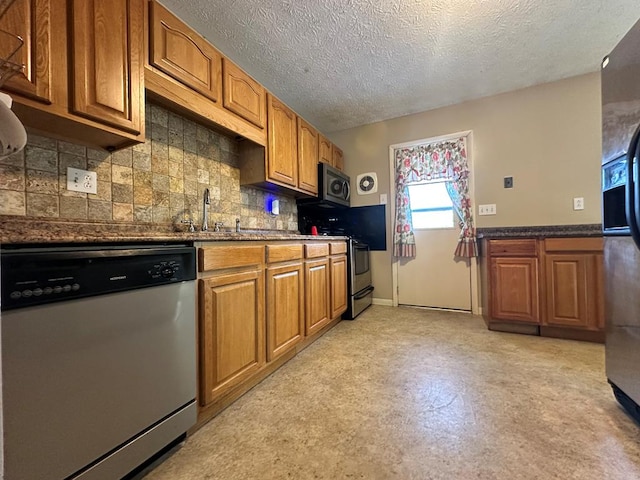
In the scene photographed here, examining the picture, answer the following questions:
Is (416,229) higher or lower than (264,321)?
higher

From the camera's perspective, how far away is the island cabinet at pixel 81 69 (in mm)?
976

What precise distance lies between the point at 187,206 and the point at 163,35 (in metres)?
0.95

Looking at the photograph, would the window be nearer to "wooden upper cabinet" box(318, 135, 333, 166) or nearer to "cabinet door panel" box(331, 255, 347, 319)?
"wooden upper cabinet" box(318, 135, 333, 166)

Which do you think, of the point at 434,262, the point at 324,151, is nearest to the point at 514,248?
the point at 434,262

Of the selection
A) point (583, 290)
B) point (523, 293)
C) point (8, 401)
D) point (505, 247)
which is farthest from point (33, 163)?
point (583, 290)

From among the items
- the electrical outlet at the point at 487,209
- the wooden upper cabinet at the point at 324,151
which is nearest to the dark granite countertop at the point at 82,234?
the wooden upper cabinet at the point at 324,151

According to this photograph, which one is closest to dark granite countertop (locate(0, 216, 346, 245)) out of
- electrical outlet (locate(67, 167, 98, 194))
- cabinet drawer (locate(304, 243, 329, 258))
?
electrical outlet (locate(67, 167, 98, 194))

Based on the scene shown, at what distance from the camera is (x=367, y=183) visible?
355cm

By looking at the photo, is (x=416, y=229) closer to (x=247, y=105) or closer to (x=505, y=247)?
(x=505, y=247)

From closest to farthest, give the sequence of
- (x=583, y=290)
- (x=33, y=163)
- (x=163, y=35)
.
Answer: (x=33, y=163) → (x=163, y=35) → (x=583, y=290)

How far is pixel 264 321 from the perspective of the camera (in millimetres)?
1574

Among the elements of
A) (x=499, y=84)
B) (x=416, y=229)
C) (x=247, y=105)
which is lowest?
(x=416, y=229)

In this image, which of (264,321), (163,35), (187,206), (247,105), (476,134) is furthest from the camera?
(476,134)

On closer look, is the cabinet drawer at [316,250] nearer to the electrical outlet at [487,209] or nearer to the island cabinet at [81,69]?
the island cabinet at [81,69]
